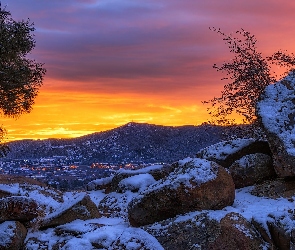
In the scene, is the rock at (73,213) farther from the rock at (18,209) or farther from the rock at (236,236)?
the rock at (236,236)

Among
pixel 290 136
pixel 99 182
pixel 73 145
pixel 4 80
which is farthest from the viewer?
pixel 73 145

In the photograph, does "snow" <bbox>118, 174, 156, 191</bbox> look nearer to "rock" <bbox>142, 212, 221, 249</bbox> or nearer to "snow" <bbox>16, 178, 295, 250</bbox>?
"snow" <bbox>16, 178, 295, 250</bbox>

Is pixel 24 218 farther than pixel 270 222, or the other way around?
pixel 24 218

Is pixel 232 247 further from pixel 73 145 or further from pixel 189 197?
pixel 73 145

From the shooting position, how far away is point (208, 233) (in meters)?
9.62

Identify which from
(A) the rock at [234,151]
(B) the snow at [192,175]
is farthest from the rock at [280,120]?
(B) the snow at [192,175]

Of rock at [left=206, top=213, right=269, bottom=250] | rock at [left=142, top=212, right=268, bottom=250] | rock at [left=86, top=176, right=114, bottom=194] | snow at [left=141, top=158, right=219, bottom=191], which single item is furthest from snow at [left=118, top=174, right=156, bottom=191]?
rock at [left=206, top=213, right=269, bottom=250]

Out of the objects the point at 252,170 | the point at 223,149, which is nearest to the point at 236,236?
the point at 252,170

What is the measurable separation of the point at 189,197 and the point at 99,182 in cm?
1155

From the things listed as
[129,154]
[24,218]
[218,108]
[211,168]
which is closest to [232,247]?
[211,168]

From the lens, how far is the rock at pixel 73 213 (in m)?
11.9

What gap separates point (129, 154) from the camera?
6162 centimetres

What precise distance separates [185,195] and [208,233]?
1362 millimetres

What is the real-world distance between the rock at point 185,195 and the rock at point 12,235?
306 cm
